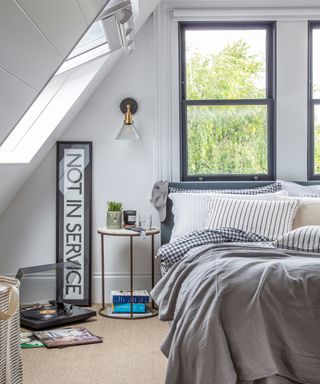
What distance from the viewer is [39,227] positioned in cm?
538

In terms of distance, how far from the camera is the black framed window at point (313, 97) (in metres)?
5.43

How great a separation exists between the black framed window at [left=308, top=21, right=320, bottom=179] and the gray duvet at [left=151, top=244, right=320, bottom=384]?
107 inches

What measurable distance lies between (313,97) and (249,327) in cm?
328

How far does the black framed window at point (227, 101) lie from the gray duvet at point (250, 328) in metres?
2.67

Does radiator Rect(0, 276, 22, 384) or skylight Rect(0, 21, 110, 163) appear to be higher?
skylight Rect(0, 21, 110, 163)

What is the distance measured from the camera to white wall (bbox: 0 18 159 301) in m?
5.36

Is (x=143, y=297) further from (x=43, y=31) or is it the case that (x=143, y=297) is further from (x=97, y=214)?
(x=43, y=31)

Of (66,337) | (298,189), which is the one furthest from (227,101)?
(66,337)

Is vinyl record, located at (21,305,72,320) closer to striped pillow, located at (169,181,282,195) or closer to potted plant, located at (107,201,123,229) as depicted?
potted plant, located at (107,201,123,229)

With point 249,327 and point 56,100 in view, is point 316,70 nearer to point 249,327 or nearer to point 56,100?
point 56,100

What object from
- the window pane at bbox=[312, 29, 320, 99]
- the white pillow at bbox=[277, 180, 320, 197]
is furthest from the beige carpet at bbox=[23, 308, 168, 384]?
the window pane at bbox=[312, 29, 320, 99]

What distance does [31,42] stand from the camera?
2402 millimetres

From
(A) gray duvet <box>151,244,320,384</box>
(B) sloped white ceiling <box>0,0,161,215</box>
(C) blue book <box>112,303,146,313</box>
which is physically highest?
(B) sloped white ceiling <box>0,0,161,215</box>

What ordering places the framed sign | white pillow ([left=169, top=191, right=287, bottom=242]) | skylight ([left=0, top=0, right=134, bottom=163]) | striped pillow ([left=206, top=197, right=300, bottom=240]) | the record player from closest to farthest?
skylight ([left=0, top=0, right=134, bottom=163]) → striped pillow ([left=206, top=197, right=300, bottom=240]) → the record player → white pillow ([left=169, top=191, right=287, bottom=242]) → the framed sign
